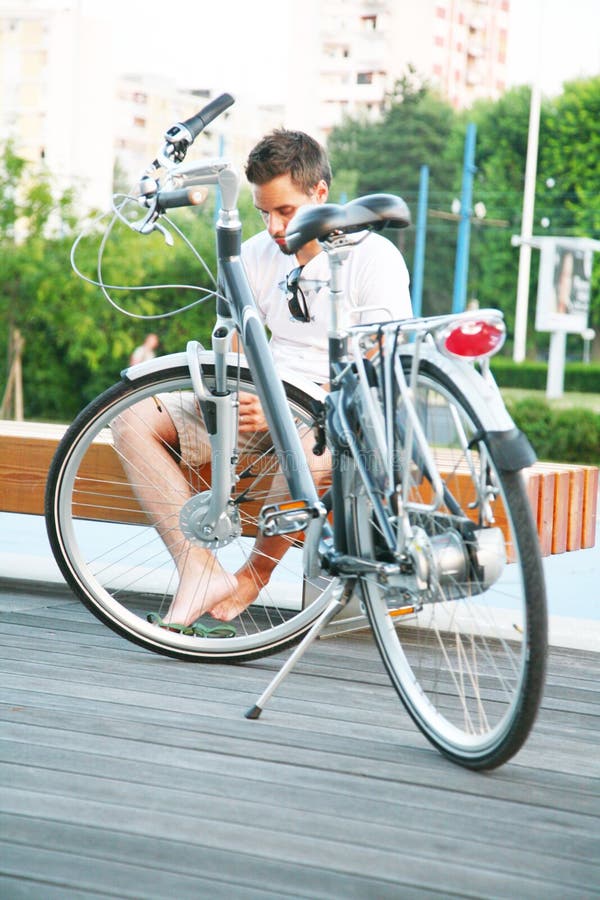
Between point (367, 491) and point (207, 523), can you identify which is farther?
point (207, 523)

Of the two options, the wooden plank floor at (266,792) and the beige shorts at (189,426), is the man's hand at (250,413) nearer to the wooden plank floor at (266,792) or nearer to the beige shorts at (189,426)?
the beige shorts at (189,426)

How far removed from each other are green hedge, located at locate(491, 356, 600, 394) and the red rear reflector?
3480 centimetres

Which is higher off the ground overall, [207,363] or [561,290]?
[207,363]

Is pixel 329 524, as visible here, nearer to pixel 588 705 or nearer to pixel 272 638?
pixel 272 638

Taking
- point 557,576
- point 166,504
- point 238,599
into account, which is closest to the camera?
point 166,504

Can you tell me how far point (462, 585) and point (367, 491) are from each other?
31 centimetres

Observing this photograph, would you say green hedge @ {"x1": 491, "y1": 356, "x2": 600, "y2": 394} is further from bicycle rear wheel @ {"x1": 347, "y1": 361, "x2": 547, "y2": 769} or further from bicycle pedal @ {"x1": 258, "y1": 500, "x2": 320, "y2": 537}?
bicycle rear wheel @ {"x1": 347, "y1": 361, "x2": 547, "y2": 769}

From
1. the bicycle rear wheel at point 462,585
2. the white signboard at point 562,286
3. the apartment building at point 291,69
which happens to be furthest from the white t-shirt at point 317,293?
the apartment building at point 291,69

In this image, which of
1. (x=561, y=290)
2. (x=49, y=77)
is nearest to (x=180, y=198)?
(x=561, y=290)

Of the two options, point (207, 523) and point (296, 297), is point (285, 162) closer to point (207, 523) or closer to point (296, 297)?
point (296, 297)

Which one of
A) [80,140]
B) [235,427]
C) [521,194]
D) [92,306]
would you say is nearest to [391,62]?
[80,140]

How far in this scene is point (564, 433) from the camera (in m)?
15.4

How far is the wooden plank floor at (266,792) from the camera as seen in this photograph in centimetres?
197

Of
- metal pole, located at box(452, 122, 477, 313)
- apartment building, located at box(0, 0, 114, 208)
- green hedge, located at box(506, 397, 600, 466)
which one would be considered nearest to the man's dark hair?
green hedge, located at box(506, 397, 600, 466)
